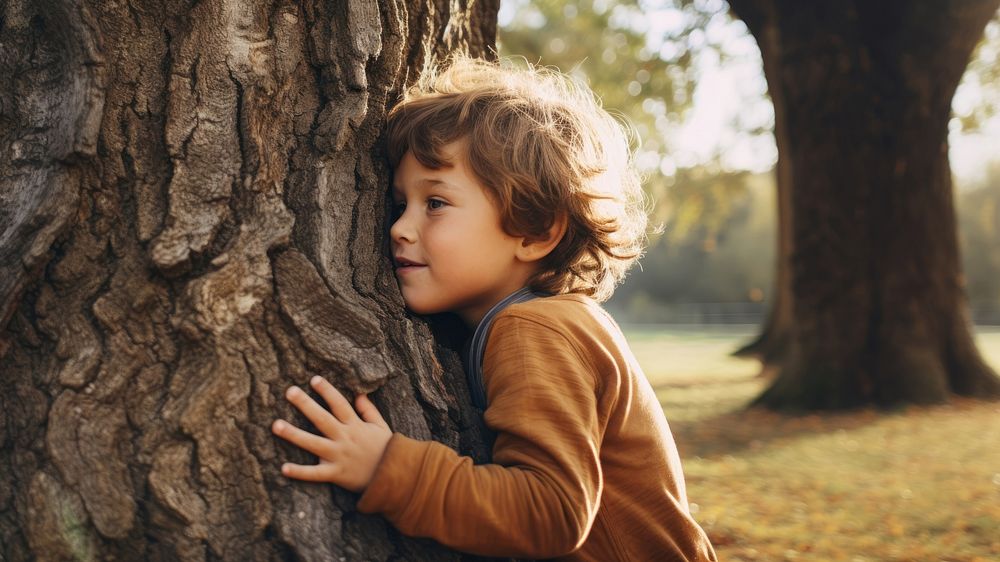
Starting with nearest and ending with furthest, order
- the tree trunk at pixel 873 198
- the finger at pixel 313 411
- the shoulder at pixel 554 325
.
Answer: the finger at pixel 313 411 < the shoulder at pixel 554 325 < the tree trunk at pixel 873 198

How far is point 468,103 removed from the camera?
2207 mm

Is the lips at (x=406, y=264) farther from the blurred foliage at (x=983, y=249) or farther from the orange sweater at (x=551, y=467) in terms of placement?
the blurred foliage at (x=983, y=249)

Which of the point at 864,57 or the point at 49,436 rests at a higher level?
the point at 864,57

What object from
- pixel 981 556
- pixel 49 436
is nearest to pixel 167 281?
pixel 49 436

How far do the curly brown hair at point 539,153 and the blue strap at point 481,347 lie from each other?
0.09 meters

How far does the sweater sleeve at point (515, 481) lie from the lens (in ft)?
5.53

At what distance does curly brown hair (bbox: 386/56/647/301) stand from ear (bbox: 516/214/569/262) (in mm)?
14

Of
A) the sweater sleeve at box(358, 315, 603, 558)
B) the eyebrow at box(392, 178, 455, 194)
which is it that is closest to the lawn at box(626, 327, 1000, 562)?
the sweater sleeve at box(358, 315, 603, 558)

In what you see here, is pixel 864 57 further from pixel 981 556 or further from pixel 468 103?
pixel 468 103

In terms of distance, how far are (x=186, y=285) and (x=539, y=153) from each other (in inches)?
38.7

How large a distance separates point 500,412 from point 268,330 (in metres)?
0.53

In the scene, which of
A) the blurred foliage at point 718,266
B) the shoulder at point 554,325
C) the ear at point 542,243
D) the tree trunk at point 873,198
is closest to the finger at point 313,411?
the shoulder at point 554,325

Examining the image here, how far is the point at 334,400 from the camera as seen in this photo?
178cm

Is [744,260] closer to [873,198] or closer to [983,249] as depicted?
[983,249]
